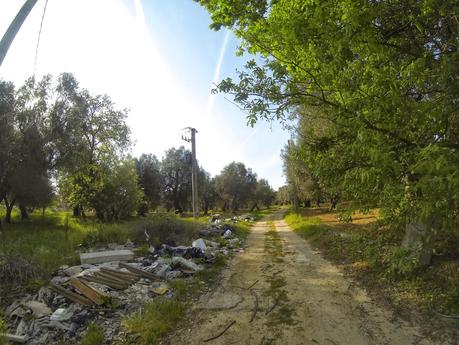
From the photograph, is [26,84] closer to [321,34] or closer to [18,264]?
[18,264]

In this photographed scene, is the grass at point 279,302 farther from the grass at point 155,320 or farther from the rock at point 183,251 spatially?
the rock at point 183,251

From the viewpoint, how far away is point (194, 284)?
326 inches

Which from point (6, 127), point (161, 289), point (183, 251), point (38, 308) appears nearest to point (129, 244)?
point (183, 251)

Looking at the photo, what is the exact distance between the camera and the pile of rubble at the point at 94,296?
5.58m

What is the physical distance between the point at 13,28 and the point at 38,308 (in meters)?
5.01

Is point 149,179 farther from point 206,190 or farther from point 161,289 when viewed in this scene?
point 161,289

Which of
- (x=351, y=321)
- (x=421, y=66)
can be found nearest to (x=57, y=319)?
(x=351, y=321)

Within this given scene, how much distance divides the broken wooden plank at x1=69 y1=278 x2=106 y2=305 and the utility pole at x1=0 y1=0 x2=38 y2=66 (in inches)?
183

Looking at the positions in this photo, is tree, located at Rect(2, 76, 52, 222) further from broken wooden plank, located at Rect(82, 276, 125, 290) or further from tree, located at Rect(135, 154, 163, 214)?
tree, located at Rect(135, 154, 163, 214)

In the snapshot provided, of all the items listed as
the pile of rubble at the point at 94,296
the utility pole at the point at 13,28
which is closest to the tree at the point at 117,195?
the pile of rubble at the point at 94,296

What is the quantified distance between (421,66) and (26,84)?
26.3 metres

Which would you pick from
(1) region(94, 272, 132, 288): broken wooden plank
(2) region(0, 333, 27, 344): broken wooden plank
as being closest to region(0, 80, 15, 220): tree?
(1) region(94, 272, 132, 288): broken wooden plank

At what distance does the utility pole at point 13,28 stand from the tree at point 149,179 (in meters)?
45.7

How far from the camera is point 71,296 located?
666cm
